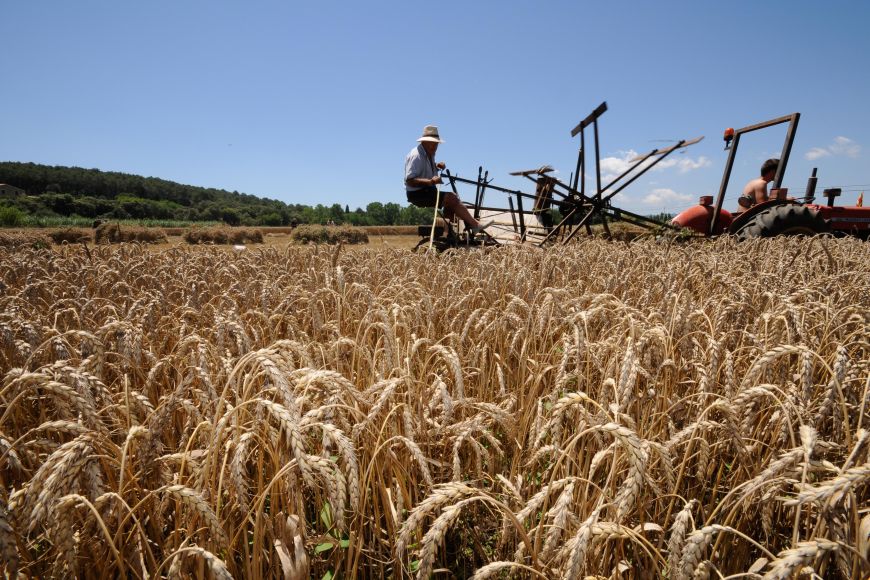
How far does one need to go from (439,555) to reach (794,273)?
3566 mm

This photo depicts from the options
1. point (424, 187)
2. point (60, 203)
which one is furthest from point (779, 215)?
point (60, 203)

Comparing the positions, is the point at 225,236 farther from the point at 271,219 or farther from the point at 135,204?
the point at 135,204

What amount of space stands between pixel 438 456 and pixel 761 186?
9949 millimetres

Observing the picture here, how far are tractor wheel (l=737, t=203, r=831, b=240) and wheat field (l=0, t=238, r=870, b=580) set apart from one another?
15.1 ft

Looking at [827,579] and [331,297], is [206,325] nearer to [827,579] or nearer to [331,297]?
[331,297]

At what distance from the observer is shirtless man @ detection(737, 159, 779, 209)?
8492 millimetres

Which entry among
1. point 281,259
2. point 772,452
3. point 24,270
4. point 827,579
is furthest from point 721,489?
point 24,270

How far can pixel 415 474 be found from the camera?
1.66 meters

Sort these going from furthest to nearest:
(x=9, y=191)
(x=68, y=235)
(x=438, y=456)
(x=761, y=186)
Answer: (x=9, y=191)
(x=68, y=235)
(x=761, y=186)
(x=438, y=456)

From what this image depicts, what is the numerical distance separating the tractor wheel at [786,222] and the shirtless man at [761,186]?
5.34ft

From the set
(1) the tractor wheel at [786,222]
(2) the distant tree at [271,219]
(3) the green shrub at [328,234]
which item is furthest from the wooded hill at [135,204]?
(1) the tractor wheel at [786,222]

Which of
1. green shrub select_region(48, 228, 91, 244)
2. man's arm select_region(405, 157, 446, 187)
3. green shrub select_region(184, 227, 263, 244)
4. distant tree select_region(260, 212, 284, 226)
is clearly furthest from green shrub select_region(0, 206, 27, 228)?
man's arm select_region(405, 157, 446, 187)

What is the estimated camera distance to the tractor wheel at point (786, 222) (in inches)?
266

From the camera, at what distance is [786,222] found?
675 centimetres
